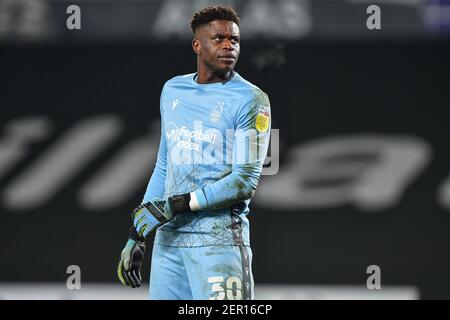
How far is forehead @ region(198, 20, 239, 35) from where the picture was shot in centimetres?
423

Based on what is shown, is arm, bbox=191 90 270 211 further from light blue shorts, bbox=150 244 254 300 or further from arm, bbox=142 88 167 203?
arm, bbox=142 88 167 203

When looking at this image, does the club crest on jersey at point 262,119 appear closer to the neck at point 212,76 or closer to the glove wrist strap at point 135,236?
the neck at point 212,76

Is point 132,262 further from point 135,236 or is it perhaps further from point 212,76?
point 212,76

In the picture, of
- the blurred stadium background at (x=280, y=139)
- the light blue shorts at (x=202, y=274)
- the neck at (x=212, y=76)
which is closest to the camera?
the light blue shorts at (x=202, y=274)

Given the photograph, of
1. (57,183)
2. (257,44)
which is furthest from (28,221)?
(257,44)

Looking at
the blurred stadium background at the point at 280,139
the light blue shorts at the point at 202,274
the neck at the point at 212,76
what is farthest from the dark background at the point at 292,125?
the light blue shorts at the point at 202,274

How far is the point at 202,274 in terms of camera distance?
4078 mm

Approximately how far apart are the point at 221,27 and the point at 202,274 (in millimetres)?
1049

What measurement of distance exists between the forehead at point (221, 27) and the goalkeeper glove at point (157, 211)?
2.34 ft

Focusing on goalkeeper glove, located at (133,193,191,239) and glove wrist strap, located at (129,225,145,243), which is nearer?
goalkeeper glove, located at (133,193,191,239)

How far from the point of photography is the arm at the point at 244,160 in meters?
4.07

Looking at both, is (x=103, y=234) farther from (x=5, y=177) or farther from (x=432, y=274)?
(x=432, y=274)

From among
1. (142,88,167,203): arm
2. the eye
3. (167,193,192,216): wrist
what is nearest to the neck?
the eye

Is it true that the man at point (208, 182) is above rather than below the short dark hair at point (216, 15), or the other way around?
below
